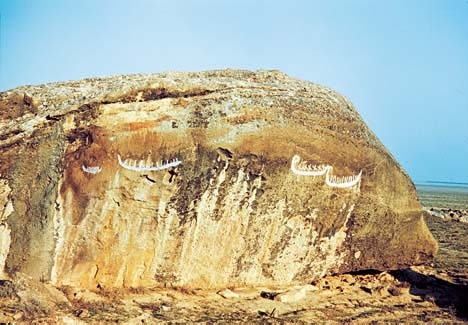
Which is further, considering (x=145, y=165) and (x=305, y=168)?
(x=305, y=168)

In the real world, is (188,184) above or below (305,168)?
below

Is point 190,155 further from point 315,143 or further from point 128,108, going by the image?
point 315,143

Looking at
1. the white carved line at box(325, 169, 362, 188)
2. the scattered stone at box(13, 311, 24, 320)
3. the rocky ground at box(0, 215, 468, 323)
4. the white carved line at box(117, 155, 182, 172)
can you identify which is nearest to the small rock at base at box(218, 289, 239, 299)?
the rocky ground at box(0, 215, 468, 323)

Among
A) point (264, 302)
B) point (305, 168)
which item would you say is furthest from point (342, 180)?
point (264, 302)

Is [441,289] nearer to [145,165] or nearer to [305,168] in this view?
[305,168]

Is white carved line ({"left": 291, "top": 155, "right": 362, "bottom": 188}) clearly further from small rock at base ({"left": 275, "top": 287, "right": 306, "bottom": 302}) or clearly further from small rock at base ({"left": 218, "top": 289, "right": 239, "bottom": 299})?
small rock at base ({"left": 218, "top": 289, "right": 239, "bottom": 299})

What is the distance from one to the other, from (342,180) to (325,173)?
→ 368 millimetres

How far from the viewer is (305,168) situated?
26.0ft

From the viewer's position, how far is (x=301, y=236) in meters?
8.12

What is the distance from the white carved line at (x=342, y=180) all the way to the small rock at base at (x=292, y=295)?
5.89 feet

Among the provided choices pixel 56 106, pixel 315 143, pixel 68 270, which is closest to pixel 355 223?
pixel 315 143

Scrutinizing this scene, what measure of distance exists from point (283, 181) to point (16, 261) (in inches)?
159

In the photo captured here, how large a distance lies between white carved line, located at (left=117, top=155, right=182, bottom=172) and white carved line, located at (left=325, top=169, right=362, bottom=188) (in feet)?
8.20

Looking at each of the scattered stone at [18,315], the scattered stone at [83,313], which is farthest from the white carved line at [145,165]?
the scattered stone at [18,315]
